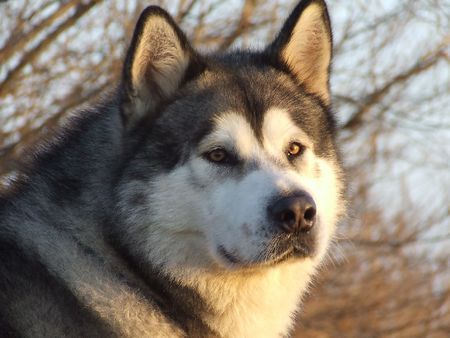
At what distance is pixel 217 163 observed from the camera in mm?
3918

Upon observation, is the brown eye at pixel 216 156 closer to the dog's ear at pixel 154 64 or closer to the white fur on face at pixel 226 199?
the white fur on face at pixel 226 199

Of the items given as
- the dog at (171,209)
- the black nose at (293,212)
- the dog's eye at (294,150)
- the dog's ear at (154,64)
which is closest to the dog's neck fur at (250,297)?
the dog at (171,209)

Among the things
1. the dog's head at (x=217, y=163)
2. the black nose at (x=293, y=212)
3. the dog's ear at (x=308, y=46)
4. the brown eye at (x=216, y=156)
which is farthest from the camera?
the dog's ear at (x=308, y=46)

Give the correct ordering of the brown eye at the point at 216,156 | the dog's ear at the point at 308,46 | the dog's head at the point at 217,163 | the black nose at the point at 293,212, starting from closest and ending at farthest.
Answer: the black nose at the point at 293,212 < the dog's head at the point at 217,163 < the brown eye at the point at 216,156 < the dog's ear at the point at 308,46

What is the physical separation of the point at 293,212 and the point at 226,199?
1.03 feet

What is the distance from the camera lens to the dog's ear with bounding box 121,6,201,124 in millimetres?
3953

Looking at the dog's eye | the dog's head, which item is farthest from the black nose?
the dog's eye

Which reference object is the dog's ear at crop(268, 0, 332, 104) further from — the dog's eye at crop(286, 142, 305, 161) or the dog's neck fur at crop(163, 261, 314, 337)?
the dog's neck fur at crop(163, 261, 314, 337)

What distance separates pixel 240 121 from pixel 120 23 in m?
3.16

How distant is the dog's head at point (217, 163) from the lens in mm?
3785

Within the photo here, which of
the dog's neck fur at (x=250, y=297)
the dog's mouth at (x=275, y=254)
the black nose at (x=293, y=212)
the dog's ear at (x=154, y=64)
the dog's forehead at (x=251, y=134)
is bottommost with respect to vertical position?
the dog's neck fur at (x=250, y=297)

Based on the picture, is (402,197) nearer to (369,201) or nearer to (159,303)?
(369,201)

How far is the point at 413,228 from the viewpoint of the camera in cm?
791

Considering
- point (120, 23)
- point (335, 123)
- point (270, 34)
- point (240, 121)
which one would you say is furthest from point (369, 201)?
point (240, 121)
